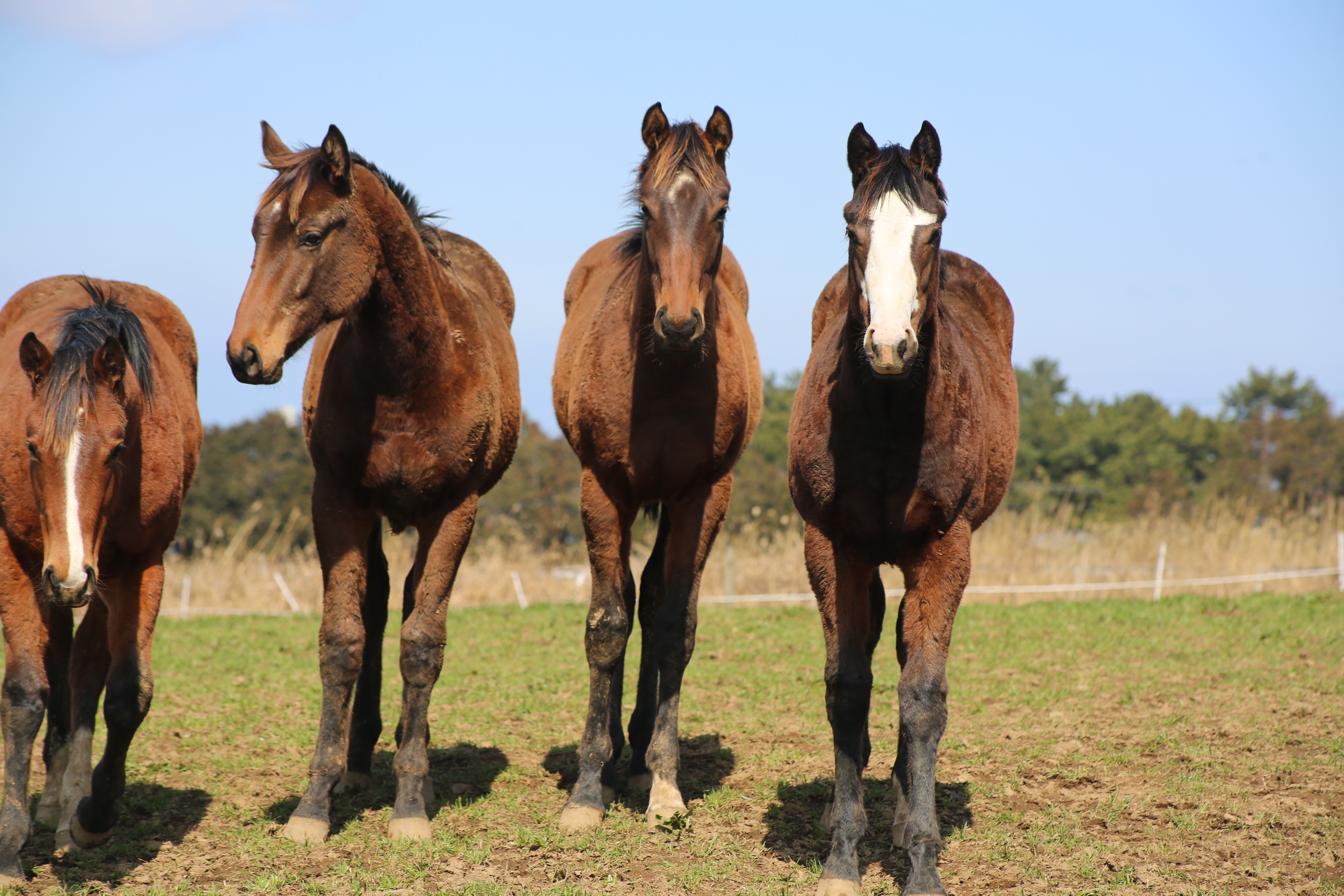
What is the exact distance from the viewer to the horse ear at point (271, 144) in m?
4.68

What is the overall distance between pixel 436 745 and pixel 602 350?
288cm

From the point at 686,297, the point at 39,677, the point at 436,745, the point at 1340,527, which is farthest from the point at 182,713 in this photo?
the point at 1340,527

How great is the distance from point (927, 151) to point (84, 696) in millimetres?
4303

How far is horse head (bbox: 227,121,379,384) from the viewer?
13.1 feet

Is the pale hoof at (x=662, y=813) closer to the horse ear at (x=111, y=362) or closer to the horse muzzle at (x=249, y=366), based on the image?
the horse muzzle at (x=249, y=366)

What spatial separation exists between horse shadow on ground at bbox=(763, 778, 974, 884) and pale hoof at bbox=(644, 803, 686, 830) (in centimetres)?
41

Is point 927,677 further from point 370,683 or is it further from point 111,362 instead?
point 111,362

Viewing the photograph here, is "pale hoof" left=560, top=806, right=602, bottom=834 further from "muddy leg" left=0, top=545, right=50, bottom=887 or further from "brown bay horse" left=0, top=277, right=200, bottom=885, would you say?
"muddy leg" left=0, top=545, right=50, bottom=887

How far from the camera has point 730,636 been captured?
10445mm

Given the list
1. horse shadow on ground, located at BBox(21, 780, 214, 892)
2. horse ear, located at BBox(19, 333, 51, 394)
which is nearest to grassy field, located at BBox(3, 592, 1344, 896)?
horse shadow on ground, located at BBox(21, 780, 214, 892)

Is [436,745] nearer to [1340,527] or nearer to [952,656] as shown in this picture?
[952,656]

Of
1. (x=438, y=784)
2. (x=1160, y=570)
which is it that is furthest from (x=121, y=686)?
(x=1160, y=570)

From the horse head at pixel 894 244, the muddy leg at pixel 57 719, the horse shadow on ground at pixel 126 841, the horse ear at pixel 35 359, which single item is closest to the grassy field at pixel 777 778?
the horse shadow on ground at pixel 126 841

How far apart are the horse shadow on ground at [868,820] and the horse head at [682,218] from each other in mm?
2117
